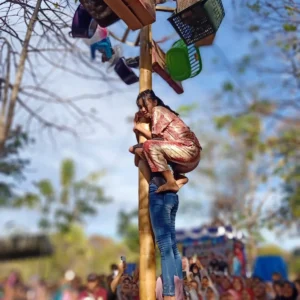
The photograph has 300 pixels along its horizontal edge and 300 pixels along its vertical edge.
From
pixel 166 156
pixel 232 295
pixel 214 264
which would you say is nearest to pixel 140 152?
pixel 166 156

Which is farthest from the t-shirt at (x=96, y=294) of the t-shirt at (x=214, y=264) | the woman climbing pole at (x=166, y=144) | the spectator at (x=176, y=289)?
the woman climbing pole at (x=166, y=144)

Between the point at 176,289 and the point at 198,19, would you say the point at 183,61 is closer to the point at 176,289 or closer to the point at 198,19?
the point at 198,19

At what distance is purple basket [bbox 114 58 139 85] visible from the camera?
441 centimetres

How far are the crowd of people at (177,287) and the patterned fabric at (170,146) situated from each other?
81 centimetres

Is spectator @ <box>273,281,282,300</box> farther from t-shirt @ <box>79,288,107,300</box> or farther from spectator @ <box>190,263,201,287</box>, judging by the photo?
spectator @ <box>190,263,201,287</box>

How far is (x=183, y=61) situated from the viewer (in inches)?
153

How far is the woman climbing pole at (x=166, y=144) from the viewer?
9.93 ft

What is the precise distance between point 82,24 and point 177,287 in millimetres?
Result: 2291

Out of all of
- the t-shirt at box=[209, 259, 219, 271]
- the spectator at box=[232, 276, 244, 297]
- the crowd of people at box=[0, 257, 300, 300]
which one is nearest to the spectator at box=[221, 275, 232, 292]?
the crowd of people at box=[0, 257, 300, 300]

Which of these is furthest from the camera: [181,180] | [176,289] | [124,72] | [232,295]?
[232,295]

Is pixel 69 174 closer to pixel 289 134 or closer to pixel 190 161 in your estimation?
pixel 289 134

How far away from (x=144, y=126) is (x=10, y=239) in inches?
278

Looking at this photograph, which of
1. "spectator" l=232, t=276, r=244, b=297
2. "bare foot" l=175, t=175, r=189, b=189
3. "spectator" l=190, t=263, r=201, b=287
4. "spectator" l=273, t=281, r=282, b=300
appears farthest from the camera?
"spectator" l=273, t=281, r=282, b=300

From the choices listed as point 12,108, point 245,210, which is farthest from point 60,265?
point 12,108
